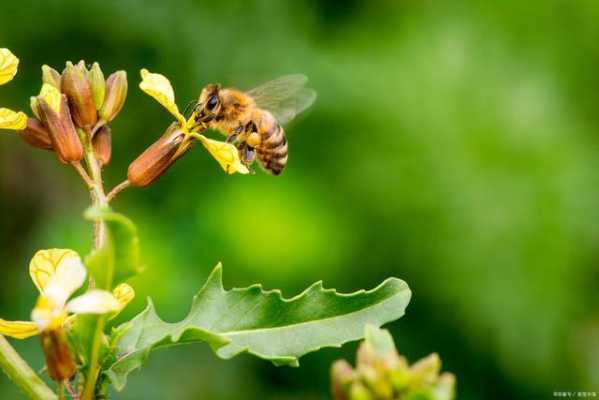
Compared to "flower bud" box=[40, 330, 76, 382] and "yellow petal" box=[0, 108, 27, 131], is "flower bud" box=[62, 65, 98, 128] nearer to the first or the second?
"yellow petal" box=[0, 108, 27, 131]

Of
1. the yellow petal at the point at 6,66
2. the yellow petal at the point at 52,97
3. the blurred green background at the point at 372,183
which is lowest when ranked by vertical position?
→ the blurred green background at the point at 372,183

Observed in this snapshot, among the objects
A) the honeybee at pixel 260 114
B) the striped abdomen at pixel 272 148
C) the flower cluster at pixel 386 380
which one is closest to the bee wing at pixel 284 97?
the honeybee at pixel 260 114

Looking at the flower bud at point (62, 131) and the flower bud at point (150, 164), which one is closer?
the flower bud at point (62, 131)

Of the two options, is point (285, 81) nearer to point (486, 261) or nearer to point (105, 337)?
point (105, 337)

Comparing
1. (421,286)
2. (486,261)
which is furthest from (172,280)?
(486,261)

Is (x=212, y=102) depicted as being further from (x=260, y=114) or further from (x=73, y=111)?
(x=73, y=111)

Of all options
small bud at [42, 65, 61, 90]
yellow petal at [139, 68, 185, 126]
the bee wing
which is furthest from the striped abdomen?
small bud at [42, 65, 61, 90]

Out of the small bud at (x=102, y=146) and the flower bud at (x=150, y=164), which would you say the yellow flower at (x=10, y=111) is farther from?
the flower bud at (x=150, y=164)
